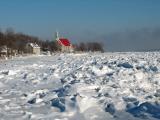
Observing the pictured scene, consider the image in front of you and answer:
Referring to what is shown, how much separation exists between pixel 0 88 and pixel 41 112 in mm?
4401

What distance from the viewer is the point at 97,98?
8.58 m

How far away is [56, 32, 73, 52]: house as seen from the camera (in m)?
104

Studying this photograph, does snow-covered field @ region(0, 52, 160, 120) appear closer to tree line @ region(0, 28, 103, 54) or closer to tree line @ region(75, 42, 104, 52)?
tree line @ region(0, 28, 103, 54)

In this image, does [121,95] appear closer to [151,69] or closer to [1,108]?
[1,108]

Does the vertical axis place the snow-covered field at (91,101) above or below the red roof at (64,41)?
below

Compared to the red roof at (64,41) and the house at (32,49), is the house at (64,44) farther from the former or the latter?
the house at (32,49)

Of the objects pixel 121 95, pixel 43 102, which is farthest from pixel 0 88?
pixel 121 95

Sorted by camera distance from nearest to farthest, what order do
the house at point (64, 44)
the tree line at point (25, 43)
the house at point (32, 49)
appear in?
the tree line at point (25, 43), the house at point (32, 49), the house at point (64, 44)

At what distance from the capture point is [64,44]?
351 ft

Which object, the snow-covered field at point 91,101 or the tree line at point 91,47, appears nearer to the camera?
the snow-covered field at point 91,101

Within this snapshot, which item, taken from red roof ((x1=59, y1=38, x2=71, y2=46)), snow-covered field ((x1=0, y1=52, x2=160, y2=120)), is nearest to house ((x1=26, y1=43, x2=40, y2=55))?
red roof ((x1=59, y1=38, x2=71, y2=46))

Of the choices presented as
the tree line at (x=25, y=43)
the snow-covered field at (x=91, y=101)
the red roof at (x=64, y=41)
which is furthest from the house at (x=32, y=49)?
the snow-covered field at (x=91, y=101)

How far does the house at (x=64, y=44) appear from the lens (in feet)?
343

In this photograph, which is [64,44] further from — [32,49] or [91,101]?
[91,101]
